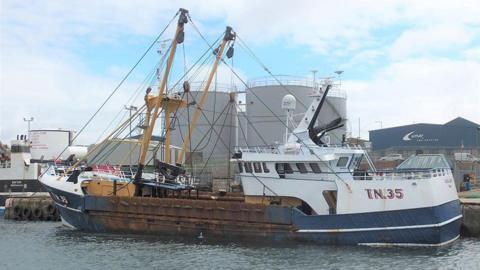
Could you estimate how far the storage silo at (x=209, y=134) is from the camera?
1922 inches

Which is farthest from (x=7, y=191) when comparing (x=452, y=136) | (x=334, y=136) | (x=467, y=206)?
(x=452, y=136)

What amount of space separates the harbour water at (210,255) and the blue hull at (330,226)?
529 mm

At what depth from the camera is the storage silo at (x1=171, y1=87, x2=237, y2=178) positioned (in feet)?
160

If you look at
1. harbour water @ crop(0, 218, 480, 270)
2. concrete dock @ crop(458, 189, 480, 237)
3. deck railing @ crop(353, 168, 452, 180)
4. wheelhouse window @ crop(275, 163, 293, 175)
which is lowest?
harbour water @ crop(0, 218, 480, 270)

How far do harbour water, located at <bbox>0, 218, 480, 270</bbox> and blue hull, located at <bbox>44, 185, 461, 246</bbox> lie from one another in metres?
0.53

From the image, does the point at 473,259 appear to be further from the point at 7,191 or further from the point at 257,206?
the point at 7,191

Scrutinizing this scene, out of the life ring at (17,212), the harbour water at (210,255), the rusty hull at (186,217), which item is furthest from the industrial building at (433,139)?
the harbour water at (210,255)

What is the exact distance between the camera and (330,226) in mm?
23047

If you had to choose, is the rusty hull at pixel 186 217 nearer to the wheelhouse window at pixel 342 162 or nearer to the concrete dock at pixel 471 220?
the wheelhouse window at pixel 342 162

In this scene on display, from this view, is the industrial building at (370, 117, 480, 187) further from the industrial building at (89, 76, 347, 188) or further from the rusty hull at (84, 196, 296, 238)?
the rusty hull at (84, 196, 296, 238)

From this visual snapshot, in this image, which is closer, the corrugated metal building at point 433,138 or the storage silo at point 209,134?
the storage silo at point 209,134

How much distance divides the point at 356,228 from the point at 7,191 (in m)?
34.8

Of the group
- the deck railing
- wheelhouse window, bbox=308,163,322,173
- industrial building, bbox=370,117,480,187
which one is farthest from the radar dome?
industrial building, bbox=370,117,480,187

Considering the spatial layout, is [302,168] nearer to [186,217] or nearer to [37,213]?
[186,217]
